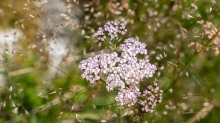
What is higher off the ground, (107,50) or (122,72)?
(107,50)

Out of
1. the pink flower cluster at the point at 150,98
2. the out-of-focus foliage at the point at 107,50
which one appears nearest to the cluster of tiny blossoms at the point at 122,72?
the pink flower cluster at the point at 150,98

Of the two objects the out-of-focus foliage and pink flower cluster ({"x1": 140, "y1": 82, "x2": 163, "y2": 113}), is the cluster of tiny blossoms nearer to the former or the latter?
pink flower cluster ({"x1": 140, "y1": 82, "x2": 163, "y2": 113})

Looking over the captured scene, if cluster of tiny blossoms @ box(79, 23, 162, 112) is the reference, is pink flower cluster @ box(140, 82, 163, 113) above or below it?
below

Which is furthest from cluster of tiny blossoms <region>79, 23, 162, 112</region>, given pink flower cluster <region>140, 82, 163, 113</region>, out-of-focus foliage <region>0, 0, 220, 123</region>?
out-of-focus foliage <region>0, 0, 220, 123</region>

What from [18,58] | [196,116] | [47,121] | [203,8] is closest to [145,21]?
[203,8]

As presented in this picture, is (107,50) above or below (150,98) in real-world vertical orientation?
above

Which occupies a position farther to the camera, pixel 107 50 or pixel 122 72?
pixel 107 50

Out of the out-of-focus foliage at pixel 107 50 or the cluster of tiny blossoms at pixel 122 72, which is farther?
the out-of-focus foliage at pixel 107 50

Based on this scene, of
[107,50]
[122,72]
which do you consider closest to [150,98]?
[122,72]

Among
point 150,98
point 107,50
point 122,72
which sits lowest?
point 150,98

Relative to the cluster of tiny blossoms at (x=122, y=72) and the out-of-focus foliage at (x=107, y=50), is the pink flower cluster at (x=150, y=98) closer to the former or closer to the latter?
the cluster of tiny blossoms at (x=122, y=72)

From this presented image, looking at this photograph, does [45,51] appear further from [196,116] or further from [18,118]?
[196,116]

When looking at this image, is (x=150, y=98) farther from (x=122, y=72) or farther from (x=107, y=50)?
(x=107, y=50)
